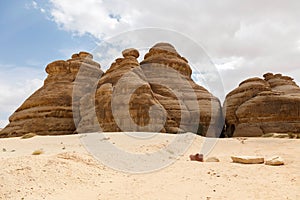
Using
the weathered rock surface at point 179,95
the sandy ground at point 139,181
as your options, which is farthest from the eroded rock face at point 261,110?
the sandy ground at point 139,181

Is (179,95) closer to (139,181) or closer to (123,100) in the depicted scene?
(123,100)

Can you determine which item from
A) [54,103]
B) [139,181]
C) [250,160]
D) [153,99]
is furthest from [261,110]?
[139,181]

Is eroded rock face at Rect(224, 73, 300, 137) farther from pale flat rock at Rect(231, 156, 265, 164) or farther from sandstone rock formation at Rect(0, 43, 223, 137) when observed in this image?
pale flat rock at Rect(231, 156, 265, 164)

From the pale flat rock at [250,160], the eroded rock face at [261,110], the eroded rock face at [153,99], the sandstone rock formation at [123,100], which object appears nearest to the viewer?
the pale flat rock at [250,160]

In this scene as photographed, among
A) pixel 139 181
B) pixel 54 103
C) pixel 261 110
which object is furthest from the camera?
pixel 54 103

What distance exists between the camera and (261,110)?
28.0 m

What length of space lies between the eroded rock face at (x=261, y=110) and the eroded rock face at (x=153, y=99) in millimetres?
1957

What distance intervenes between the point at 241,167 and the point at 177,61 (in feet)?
85.6

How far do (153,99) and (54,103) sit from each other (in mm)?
11885

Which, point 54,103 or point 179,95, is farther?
point 54,103

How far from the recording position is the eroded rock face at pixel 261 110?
27000 millimetres

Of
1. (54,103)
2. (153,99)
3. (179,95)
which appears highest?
(179,95)

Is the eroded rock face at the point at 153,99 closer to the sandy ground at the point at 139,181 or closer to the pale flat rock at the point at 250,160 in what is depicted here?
the pale flat rock at the point at 250,160

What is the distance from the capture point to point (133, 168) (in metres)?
7.54
